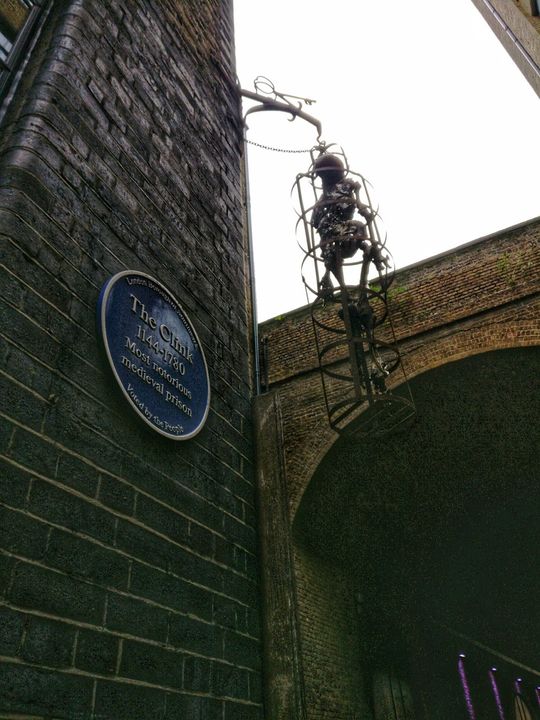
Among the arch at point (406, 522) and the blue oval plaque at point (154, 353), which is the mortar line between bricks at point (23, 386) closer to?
the blue oval plaque at point (154, 353)

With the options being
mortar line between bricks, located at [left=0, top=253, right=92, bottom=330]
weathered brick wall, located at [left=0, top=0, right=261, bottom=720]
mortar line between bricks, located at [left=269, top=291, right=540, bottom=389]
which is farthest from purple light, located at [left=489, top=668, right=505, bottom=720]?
mortar line between bricks, located at [left=0, top=253, right=92, bottom=330]

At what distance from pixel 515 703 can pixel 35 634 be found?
17.2 metres

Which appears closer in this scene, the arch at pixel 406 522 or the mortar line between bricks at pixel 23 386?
the mortar line between bricks at pixel 23 386

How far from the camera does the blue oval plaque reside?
2422 millimetres

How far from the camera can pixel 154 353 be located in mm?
2670

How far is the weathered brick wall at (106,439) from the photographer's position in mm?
1771

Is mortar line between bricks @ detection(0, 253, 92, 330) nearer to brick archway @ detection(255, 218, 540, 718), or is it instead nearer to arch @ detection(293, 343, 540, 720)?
brick archway @ detection(255, 218, 540, 718)

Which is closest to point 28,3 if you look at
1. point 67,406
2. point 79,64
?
point 79,64

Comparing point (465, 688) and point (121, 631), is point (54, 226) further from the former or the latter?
point (465, 688)

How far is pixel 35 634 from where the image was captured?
5.41ft

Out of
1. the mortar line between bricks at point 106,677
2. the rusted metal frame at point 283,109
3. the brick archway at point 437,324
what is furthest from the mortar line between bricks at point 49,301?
the rusted metal frame at point 283,109

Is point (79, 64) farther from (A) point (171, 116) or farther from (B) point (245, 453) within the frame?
(B) point (245, 453)

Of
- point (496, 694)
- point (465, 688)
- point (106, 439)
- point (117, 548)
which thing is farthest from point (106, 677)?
point (496, 694)

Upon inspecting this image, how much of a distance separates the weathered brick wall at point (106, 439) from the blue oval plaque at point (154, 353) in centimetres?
7
